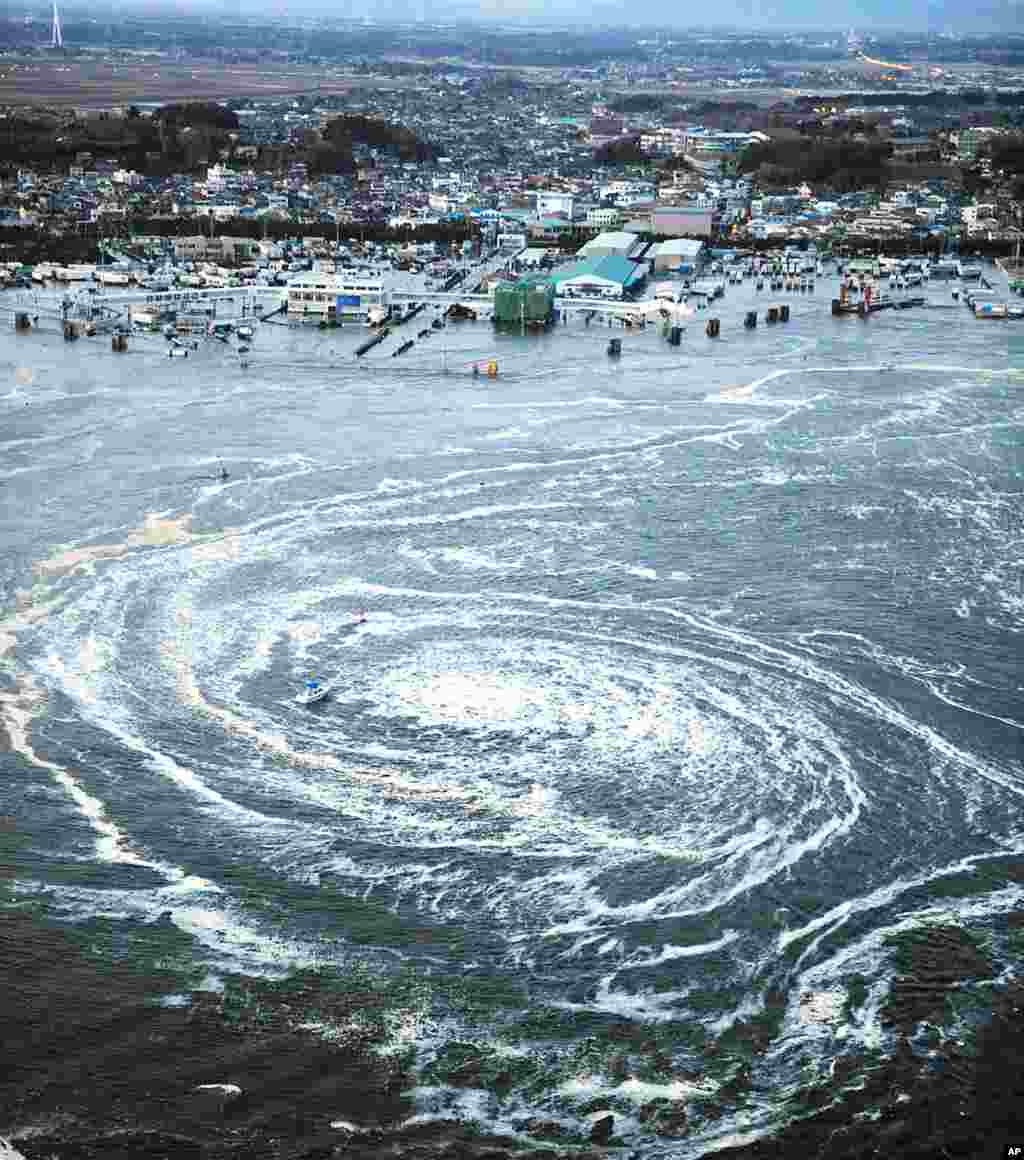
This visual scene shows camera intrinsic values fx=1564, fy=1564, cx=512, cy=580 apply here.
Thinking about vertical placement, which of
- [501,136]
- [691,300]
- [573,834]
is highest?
[501,136]

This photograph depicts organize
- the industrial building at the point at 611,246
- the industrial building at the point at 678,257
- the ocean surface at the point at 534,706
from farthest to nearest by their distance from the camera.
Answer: the industrial building at the point at 678,257, the industrial building at the point at 611,246, the ocean surface at the point at 534,706

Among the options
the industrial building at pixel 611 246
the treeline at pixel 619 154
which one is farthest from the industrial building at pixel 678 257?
the treeline at pixel 619 154

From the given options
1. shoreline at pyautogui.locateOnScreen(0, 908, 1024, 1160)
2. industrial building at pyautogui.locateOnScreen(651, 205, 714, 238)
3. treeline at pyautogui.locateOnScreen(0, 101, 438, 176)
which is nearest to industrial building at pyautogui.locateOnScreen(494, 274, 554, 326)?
industrial building at pyautogui.locateOnScreen(651, 205, 714, 238)

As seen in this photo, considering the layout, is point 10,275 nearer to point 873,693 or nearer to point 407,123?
point 873,693

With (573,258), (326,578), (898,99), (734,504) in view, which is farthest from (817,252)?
(898,99)

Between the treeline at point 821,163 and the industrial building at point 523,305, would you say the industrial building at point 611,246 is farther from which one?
the treeline at point 821,163

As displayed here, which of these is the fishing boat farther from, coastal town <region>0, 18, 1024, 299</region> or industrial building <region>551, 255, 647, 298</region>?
coastal town <region>0, 18, 1024, 299</region>

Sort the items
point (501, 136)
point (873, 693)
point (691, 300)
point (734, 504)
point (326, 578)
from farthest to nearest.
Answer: point (501, 136), point (691, 300), point (734, 504), point (326, 578), point (873, 693)
